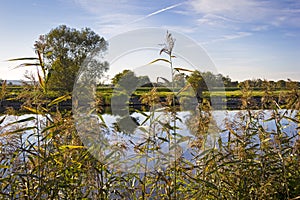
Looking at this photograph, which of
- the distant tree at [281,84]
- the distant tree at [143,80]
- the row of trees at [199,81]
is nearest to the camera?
the row of trees at [199,81]

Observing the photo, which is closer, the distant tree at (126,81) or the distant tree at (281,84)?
the distant tree at (281,84)

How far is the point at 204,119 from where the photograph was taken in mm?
2791

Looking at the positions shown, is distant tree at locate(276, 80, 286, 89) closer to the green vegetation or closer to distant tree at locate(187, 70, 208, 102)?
the green vegetation

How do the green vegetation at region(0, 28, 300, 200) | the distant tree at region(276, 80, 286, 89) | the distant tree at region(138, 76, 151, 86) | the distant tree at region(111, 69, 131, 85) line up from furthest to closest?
the distant tree at region(111, 69, 131, 85)
the distant tree at region(138, 76, 151, 86)
the distant tree at region(276, 80, 286, 89)
the green vegetation at region(0, 28, 300, 200)

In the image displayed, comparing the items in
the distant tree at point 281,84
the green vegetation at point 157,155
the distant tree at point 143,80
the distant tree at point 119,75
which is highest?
the distant tree at point 119,75

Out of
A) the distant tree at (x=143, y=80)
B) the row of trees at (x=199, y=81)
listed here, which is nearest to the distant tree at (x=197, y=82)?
the row of trees at (x=199, y=81)

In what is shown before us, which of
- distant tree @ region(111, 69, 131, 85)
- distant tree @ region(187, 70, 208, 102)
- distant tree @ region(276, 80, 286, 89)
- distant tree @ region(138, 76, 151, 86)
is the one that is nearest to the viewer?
distant tree @ region(276, 80, 286, 89)

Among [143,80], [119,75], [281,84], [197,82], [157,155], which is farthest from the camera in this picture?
[119,75]

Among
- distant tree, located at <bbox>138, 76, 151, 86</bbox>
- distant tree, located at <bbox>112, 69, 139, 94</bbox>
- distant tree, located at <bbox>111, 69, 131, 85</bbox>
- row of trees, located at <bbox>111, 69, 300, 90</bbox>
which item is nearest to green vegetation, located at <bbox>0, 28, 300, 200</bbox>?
row of trees, located at <bbox>111, 69, 300, 90</bbox>

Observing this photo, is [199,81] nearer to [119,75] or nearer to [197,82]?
[197,82]

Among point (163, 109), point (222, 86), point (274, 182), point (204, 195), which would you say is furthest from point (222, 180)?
point (222, 86)

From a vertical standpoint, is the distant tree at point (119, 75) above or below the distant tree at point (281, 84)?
above

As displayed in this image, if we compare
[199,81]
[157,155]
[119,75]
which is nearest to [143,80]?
[119,75]

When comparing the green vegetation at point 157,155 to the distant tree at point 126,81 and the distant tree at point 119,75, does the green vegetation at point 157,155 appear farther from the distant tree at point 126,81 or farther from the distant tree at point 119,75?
the distant tree at point 119,75
